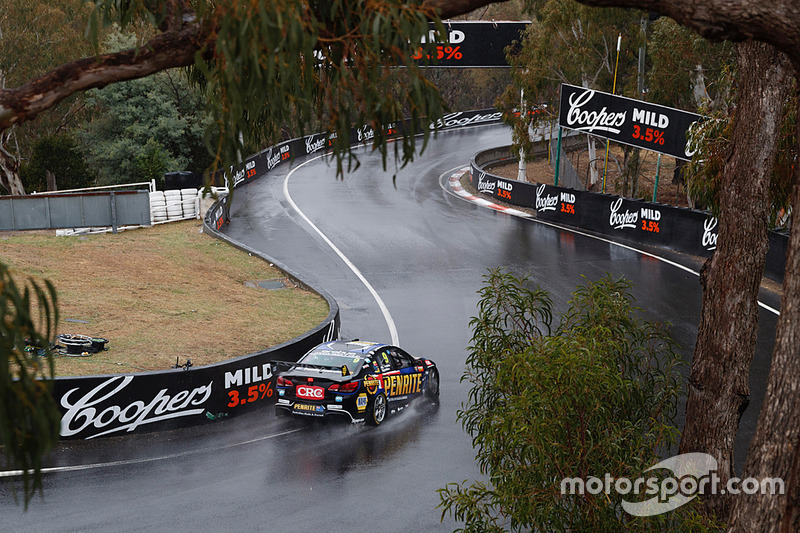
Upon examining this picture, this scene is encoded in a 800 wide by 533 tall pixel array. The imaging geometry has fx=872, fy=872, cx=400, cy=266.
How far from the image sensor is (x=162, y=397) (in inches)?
600

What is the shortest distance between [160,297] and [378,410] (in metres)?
9.79

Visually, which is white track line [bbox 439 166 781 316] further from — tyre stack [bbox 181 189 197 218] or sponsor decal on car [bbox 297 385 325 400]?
sponsor decal on car [bbox 297 385 325 400]

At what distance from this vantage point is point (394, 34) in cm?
587

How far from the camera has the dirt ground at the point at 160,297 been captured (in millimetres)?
18938

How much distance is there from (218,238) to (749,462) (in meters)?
27.7

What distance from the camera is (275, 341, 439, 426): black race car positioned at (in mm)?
15320

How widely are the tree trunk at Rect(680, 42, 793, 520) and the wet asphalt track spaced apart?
4.25m

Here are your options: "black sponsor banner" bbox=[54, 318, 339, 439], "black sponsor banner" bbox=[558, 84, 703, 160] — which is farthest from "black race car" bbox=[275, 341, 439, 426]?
"black sponsor banner" bbox=[558, 84, 703, 160]

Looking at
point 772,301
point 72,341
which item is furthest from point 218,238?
point 772,301

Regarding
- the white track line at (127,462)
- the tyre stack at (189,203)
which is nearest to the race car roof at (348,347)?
the white track line at (127,462)

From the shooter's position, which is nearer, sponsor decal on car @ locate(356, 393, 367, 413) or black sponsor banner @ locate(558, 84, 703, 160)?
sponsor decal on car @ locate(356, 393, 367, 413)

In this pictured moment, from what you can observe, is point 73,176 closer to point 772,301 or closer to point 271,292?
point 271,292

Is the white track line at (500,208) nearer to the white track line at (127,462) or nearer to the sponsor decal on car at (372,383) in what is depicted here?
the sponsor decal on car at (372,383)

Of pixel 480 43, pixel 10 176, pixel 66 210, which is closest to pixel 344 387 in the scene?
pixel 66 210
